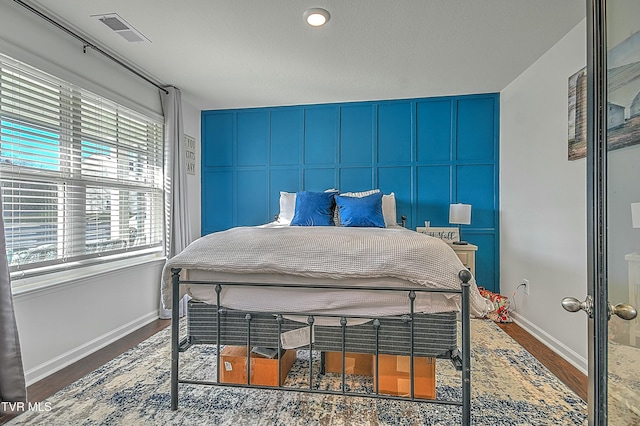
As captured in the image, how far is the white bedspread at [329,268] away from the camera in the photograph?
154 centimetres

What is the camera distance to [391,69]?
300 cm

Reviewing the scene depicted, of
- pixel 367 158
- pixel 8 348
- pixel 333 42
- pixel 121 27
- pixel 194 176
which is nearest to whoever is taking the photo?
pixel 8 348

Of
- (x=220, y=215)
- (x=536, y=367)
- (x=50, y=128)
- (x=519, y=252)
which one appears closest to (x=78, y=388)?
(x=50, y=128)

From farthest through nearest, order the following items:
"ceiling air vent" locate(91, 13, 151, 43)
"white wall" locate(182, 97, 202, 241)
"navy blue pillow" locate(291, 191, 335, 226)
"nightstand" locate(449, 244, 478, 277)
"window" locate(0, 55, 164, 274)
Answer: "white wall" locate(182, 97, 202, 241), "nightstand" locate(449, 244, 478, 277), "navy blue pillow" locate(291, 191, 335, 226), "ceiling air vent" locate(91, 13, 151, 43), "window" locate(0, 55, 164, 274)

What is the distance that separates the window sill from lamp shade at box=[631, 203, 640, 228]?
293 cm

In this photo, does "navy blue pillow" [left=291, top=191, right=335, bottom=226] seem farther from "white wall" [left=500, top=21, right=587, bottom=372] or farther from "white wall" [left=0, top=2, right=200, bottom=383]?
"white wall" [left=500, top=21, right=587, bottom=372]

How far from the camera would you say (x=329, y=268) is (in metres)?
1.57

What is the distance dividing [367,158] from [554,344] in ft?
8.41

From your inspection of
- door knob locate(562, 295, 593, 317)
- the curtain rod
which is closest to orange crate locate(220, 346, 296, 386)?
door knob locate(562, 295, 593, 317)

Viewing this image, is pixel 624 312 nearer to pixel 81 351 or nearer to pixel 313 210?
pixel 313 210

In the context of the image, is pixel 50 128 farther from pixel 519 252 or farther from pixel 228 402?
pixel 519 252

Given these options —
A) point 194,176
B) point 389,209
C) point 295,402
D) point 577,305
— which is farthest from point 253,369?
point 194,176

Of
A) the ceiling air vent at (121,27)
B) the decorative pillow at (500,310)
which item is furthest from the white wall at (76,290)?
the decorative pillow at (500,310)

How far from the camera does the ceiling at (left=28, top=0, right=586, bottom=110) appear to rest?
2062 millimetres
